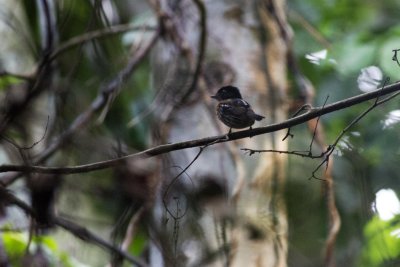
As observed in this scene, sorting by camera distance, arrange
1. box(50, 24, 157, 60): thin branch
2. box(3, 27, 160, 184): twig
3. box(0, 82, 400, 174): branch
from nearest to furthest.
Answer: box(0, 82, 400, 174): branch
box(3, 27, 160, 184): twig
box(50, 24, 157, 60): thin branch

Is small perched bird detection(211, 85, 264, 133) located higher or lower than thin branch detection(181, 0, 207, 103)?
lower

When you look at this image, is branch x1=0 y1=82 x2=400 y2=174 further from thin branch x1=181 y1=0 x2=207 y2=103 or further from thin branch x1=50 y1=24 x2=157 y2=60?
thin branch x1=50 y1=24 x2=157 y2=60

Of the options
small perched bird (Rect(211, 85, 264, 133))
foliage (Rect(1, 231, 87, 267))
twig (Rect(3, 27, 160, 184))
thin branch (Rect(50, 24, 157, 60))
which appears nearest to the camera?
small perched bird (Rect(211, 85, 264, 133))

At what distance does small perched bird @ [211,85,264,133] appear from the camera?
1.79 metres

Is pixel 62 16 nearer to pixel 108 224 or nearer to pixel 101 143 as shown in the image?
pixel 101 143

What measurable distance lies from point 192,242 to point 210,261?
3.2 inches

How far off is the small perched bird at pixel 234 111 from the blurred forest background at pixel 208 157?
206mm

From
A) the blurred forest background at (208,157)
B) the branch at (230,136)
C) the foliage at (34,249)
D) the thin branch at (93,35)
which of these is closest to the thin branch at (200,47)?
the blurred forest background at (208,157)

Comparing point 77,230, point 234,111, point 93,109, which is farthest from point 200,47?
point 77,230

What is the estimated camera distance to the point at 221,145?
87.7 inches

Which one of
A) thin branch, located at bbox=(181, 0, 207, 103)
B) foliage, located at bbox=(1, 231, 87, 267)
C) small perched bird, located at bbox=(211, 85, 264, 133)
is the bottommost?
foliage, located at bbox=(1, 231, 87, 267)

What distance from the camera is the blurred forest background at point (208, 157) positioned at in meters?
2.11

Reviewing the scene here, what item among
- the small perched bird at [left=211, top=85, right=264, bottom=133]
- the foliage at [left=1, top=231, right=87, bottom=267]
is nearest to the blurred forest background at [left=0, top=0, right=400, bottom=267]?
the foliage at [left=1, top=231, right=87, bottom=267]

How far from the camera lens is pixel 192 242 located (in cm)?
210
